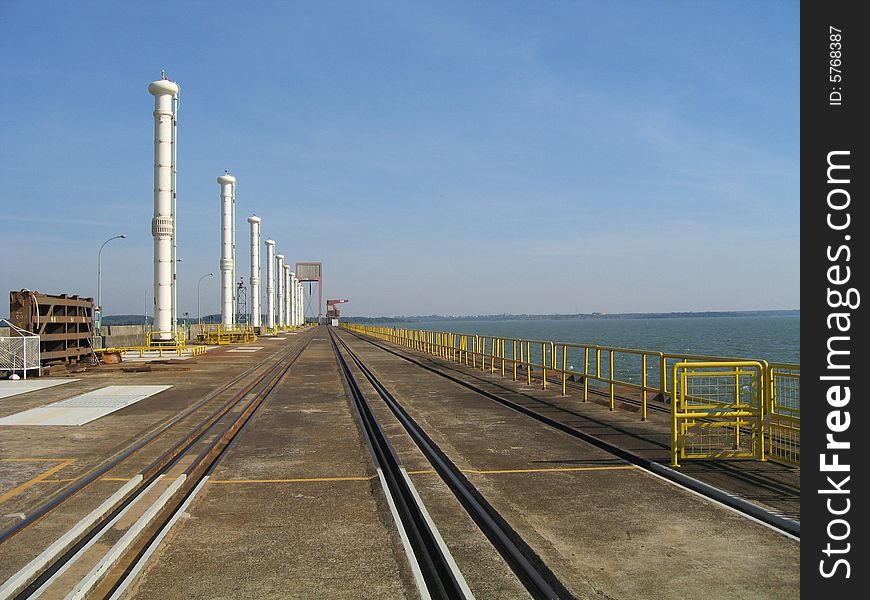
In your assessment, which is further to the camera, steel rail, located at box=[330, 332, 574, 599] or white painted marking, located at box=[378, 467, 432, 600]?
steel rail, located at box=[330, 332, 574, 599]

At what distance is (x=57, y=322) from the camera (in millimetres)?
25562

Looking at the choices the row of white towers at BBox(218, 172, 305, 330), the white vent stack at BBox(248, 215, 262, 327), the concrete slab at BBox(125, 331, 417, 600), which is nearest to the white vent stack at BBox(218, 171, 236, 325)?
the row of white towers at BBox(218, 172, 305, 330)

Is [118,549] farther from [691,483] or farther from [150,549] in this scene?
[691,483]

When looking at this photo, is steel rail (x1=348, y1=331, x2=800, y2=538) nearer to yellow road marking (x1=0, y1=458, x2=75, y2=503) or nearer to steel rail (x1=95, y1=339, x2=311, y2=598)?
steel rail (x1=95, y1=339, x2=311, y2=598)

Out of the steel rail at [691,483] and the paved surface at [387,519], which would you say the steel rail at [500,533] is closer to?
the paved surface at [387,519]

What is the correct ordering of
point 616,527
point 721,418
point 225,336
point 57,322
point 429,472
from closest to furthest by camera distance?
point 616,527
point 429,472
point 721,418
point 57,322
point 225,336

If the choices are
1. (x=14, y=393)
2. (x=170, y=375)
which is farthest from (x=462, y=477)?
(x=170, y=375)

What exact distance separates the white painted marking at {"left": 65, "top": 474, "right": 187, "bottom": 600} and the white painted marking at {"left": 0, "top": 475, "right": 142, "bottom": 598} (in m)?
0.35

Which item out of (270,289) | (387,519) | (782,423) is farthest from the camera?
(270,289)

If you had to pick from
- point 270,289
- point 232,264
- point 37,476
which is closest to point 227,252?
point 232,264

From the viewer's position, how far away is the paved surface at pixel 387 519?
5.08 meters

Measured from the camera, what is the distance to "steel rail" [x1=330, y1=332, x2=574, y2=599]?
4984 millimetres

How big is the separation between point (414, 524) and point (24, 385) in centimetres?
1879
